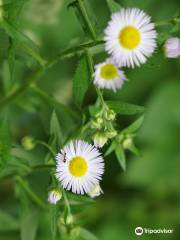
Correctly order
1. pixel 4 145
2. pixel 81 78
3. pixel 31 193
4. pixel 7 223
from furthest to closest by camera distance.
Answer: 1. pixel 7 223
2. pixel 31 193
3. pixel 4 145
4. pixel 81 78

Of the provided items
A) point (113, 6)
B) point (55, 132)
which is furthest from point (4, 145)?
point (113, 6)

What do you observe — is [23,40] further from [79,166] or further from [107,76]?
[79,166]

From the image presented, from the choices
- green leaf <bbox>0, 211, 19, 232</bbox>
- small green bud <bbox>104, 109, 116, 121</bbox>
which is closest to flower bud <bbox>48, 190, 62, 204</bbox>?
small green bud <bbox>104, 109, 116, 121</bbox>

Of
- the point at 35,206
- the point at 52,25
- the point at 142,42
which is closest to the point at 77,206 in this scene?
the point at 35,206

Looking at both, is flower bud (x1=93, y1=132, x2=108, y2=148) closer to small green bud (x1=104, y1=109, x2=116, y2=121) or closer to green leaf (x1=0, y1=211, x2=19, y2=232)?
small green bud (x1=104, y1=109, x2=116, y2=121)

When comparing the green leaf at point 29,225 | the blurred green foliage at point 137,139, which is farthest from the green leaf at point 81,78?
the blurred green foliage at point 137,139

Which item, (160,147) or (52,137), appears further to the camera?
(160,147)

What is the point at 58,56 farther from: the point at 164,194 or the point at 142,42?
the point at 164,194
